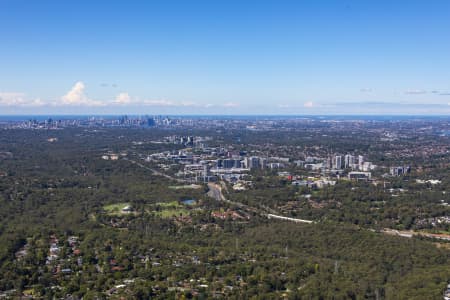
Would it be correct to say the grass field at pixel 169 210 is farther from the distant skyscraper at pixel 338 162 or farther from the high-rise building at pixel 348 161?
the high-rise building at pixel 348 161

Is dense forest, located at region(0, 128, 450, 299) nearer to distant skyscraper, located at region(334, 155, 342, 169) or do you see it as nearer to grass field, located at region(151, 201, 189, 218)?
grass field, located at region(151, 201, 189, 218)

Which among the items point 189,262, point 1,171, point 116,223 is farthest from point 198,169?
point 189,262

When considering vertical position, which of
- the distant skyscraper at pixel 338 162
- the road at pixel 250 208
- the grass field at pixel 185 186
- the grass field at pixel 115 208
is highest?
the distant skyscraper at pixel 338 162

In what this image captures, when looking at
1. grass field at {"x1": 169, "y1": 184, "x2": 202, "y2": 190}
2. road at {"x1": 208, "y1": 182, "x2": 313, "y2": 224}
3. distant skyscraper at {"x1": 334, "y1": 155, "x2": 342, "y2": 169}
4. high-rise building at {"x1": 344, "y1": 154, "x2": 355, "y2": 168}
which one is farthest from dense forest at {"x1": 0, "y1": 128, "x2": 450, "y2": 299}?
high-rise building at {"x1": 344, "y1": 154, "x2": 355, "y2": 168}

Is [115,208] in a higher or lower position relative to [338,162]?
lower

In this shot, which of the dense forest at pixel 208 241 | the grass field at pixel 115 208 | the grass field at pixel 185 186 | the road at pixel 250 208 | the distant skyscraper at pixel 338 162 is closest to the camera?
the dense forest at pixel 208 241

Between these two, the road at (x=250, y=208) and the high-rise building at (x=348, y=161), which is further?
the high-rise building at (x=348, y=161)

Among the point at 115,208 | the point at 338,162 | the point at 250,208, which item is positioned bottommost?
the point at 250,208

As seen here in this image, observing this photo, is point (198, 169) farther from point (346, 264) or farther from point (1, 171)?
point (346, 264)

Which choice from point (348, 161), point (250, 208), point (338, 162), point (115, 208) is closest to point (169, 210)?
point (115, 208)

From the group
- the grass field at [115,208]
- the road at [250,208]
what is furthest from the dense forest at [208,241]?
the road at [250,208]

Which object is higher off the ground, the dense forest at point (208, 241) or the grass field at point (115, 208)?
the dense forest at point (208, 241)

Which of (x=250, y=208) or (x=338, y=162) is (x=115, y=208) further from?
(x=338, y=162)
